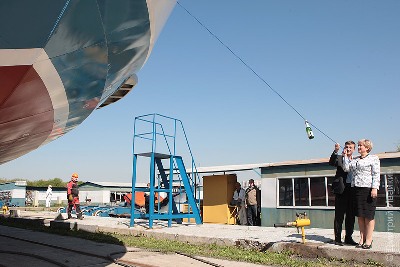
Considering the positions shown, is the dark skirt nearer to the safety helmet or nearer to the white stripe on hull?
the white stripe on hull

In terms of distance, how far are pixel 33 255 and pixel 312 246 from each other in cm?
460

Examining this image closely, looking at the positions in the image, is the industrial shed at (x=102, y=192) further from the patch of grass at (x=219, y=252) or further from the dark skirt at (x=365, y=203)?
the dark skirt at (x=365, y=203)

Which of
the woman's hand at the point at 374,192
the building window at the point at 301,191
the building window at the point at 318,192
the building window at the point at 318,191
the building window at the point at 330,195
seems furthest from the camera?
the building window at the point at 301,191

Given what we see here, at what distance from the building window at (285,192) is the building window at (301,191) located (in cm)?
17

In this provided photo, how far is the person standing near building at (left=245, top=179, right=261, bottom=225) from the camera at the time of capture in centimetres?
1188

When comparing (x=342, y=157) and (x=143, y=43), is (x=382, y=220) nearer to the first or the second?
(x=342, y=157)

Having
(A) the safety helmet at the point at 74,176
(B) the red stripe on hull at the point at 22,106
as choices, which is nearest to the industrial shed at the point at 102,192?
(A) the safety helmet at the point at 74,176

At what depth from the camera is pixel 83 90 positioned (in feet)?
11.3

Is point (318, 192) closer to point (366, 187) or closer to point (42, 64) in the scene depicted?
point (366, 187)

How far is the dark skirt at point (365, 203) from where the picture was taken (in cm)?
559

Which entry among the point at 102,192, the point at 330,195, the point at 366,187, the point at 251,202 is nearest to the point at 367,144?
the point at 366,187

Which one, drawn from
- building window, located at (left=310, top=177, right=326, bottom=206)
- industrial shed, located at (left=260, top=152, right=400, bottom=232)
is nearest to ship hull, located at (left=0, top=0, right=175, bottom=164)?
industrial shed, located at (left=260, top=152, right=400, bottom=232)

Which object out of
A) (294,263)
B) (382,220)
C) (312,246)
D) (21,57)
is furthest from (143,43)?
(382,220)

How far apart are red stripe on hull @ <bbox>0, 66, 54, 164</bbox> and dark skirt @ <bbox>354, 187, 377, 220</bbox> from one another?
4576 millimetres
